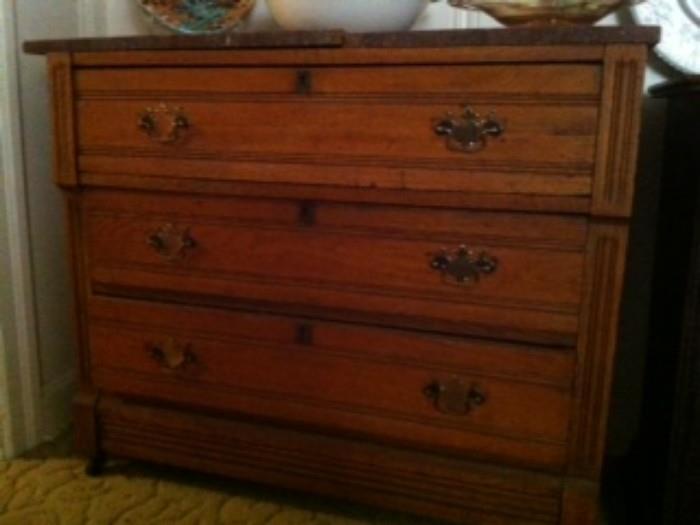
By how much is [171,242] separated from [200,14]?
60cm

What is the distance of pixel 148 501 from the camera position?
1218 mm

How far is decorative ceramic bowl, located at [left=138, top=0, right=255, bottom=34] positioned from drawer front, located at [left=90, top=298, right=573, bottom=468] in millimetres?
647

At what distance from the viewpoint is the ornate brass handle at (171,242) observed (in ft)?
3.57

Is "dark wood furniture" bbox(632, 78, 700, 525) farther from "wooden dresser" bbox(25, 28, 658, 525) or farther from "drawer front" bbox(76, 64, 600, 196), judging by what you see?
"drawer front" bbox(76, 64, 600, 196)

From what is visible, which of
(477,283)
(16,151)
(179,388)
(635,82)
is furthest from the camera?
(16,151)

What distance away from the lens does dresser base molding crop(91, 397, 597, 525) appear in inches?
39.4

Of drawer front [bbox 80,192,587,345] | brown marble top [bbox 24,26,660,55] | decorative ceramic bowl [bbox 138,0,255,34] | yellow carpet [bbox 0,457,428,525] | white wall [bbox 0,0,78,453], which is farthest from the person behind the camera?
decorative ceramic bowl [bbox 138,0,255,34]

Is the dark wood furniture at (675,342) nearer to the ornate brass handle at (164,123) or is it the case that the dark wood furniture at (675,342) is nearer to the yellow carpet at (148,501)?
the yellow carpet at (148,501)

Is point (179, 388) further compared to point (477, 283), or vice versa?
point (179, 388)

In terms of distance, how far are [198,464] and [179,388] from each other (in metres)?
0.15

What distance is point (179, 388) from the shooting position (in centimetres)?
115

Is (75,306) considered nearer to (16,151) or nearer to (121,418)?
(121,418)

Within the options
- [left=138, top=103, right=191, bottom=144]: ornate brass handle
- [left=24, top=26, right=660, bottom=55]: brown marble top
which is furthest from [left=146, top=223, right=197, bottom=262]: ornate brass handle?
[left=24, top=26, right=660, bottom=55]: brown marble top

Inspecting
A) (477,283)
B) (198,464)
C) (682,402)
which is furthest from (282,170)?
(682,402)
